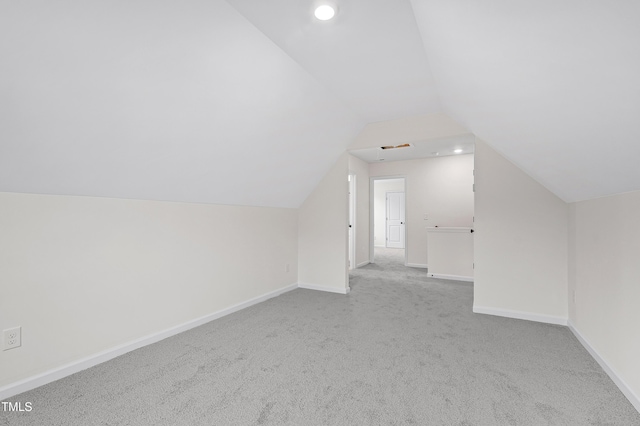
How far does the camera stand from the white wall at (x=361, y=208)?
20.4ft

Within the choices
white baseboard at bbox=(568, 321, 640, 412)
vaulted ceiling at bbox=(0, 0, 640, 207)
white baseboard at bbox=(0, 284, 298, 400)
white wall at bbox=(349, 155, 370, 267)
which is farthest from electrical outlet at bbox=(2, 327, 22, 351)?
white wall at bbox=(349, 155, 370, 267)

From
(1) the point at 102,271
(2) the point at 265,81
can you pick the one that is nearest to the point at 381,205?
(2) the point at 265,81

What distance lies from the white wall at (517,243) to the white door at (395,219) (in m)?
6.27

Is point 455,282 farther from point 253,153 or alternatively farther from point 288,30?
point 288,30

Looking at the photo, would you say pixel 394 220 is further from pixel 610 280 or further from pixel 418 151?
pixel 610 280

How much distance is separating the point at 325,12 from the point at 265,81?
28.5 inches

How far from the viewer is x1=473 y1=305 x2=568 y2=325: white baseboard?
300cm

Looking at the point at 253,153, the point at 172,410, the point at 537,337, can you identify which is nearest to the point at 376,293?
the point at 537,337

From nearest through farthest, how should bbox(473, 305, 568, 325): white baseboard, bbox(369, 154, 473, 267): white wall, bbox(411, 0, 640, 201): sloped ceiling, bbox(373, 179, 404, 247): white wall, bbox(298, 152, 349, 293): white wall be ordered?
bbox(411, 0, 640, 201): sloped ceiling
bbox(473, 305, 568, 325): white baseboard
bbox(298, 152, 349, 293): white wall
bbox(369, 154, 473, 267): white wall
bbox(373, 179, 404, 247): white wall

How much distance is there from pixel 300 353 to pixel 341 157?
2.71m

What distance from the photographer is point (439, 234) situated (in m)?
5.16

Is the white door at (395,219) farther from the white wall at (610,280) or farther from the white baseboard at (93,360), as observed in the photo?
the white baseboard at (93,360)

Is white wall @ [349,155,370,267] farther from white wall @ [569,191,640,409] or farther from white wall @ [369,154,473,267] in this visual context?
white wall @ [569,191,640,409]

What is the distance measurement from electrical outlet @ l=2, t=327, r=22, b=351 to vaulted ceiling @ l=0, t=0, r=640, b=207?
86 cm
